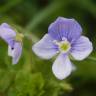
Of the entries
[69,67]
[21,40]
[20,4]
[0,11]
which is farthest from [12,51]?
[20,4]

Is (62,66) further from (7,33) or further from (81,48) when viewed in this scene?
(7,33)

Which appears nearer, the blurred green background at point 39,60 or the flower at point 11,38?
the flower at point 11,38

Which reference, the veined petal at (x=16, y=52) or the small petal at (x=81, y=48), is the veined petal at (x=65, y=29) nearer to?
the small petal at (x=81, y=48)

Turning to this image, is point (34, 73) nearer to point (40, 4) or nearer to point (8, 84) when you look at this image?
point (8, 84)

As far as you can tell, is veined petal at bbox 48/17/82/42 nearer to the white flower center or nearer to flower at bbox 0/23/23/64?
the white flower center

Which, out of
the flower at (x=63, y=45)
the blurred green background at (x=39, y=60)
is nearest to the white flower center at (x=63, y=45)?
the flower at (x=63, y=45)

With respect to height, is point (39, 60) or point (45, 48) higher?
point (45, 48)

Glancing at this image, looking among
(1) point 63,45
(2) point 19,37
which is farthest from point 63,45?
(2) point 19,37
